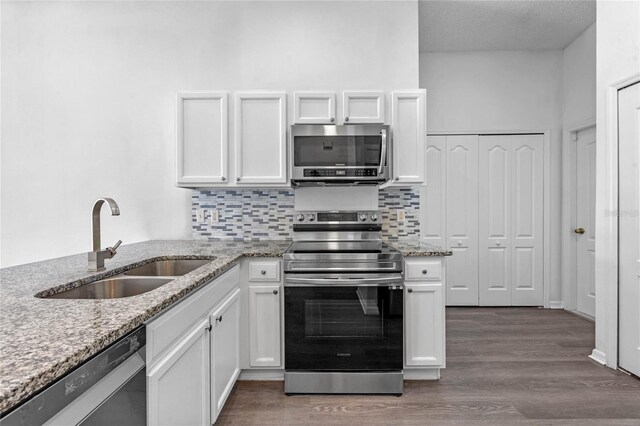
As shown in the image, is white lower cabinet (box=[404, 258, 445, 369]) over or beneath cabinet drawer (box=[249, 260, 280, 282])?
beneath

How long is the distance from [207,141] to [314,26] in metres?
1.41

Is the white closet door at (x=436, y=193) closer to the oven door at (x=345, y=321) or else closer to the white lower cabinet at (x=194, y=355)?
the oven door at (x=345, y=321)

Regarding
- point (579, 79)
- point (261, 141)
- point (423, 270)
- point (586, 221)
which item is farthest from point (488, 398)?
point (579, 79)

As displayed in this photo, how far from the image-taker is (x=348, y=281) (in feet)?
7.79

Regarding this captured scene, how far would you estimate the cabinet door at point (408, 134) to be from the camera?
113 inches

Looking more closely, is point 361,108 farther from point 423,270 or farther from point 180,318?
point 180,318

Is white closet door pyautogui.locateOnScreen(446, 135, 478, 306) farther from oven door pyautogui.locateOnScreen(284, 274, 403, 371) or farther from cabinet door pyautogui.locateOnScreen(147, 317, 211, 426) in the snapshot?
cabinet door pyautogui.locateOnScreen(147, 317, 211, 426)

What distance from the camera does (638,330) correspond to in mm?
2588

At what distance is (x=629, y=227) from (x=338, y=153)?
7.16 ft

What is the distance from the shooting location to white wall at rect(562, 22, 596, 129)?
12.8 ft

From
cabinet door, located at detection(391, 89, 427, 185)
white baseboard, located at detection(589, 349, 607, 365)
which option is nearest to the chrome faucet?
cabinet door, located at detection(391, 89, 427, 185)

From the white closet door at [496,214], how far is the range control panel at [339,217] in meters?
1.98

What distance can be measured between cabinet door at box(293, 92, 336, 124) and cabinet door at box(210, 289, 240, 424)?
142 cm

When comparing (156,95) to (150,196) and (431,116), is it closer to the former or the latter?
(150,196)
